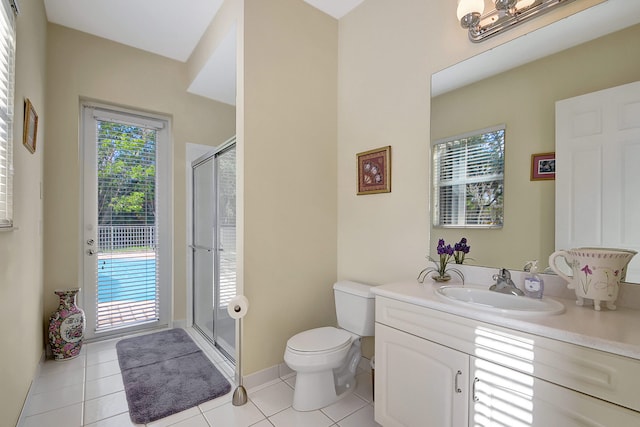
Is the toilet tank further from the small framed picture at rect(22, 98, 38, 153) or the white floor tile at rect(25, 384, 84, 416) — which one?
the small framed picture at rect(22, 98, 38, 153)

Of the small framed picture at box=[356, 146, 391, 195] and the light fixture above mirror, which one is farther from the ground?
the light fixture above mirror

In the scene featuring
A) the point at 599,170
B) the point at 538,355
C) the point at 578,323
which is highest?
the point at 599,170

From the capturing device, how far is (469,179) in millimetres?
1703

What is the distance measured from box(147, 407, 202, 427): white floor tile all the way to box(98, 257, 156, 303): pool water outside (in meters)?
1.65

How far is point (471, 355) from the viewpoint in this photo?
1.21 metres

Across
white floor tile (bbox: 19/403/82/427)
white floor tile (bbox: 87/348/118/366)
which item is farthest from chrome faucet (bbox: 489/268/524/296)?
white floor tile (bbox: 87/348/118/366)

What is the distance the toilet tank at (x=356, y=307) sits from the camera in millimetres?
1960

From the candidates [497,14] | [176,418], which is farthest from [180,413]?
[497,14]

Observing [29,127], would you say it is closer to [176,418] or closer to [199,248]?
[199,248]

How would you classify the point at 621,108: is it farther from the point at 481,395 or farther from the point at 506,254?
the point at 481,395

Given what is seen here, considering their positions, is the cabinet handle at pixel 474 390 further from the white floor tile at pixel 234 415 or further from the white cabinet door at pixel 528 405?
the white floor tile at pixel 234 415

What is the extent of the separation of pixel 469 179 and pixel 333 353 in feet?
4.26

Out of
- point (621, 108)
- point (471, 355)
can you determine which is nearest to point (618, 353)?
point (471, 355)

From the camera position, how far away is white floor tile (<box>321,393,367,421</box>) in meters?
1.80
